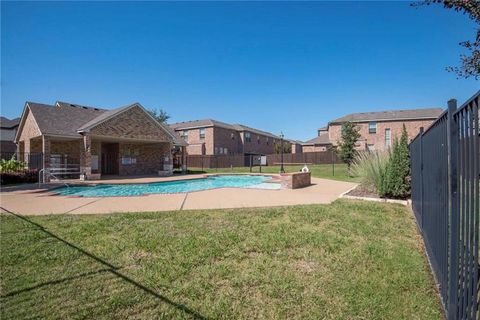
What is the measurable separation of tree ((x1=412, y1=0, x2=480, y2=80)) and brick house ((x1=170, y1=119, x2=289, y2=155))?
3285 cm

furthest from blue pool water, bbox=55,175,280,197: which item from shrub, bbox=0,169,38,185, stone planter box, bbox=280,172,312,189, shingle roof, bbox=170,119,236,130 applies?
shingle roof, bbox=170,119,236,130

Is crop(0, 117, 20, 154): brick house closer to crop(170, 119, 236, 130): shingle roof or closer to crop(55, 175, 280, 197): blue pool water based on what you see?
crop(170, 119, 236, 130): shingle roof

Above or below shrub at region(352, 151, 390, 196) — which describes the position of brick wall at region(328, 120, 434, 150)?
above

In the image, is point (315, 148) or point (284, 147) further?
point (284, 147)

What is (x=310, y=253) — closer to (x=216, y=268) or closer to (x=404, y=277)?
(x=404, y=277)

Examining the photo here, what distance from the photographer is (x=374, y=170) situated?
10.3m

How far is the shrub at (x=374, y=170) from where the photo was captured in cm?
962

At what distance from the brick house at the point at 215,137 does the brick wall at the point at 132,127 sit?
1246 cm

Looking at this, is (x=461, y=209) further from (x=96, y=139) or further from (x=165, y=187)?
(x=96, y=139)

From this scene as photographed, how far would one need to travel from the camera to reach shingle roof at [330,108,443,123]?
3519cm

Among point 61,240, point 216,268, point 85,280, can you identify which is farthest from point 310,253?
point 61,240

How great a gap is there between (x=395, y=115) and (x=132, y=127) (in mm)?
35440

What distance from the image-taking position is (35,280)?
11.1 feet

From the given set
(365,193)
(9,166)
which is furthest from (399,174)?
(9,166)
